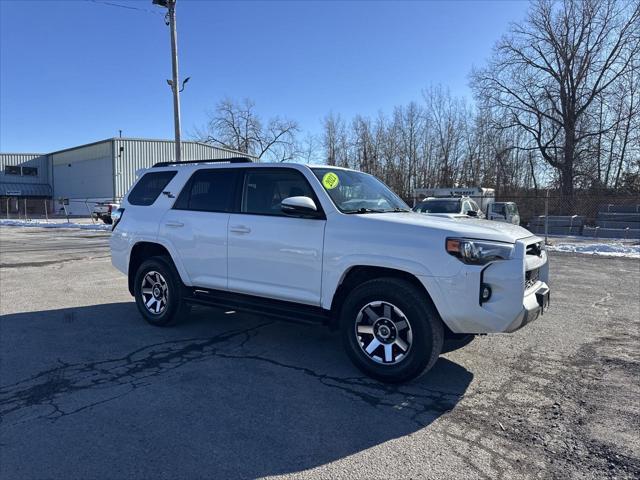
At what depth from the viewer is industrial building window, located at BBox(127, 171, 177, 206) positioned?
595cm

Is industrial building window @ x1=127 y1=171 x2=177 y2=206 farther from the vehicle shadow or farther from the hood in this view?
the hood

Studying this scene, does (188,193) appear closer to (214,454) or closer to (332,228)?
(332,228)

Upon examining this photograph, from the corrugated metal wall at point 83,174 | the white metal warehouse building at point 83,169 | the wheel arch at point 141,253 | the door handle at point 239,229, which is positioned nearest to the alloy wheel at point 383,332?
the door handle at point 239,229

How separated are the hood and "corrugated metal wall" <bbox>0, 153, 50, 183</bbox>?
61.7 meters

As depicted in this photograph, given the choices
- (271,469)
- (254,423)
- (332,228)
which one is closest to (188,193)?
(332,228)

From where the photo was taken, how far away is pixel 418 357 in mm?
3824

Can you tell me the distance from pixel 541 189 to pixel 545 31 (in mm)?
12603

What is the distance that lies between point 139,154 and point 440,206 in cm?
3775

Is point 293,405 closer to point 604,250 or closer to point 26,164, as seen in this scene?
point 604,250

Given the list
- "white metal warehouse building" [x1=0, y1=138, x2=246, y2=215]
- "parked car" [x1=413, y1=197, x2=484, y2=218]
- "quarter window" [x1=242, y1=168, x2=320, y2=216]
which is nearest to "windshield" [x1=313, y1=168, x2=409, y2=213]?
"quarter window" [x1=242, y1=168, x2=320, y2=216]

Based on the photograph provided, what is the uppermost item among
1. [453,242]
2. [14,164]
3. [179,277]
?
[14,164]

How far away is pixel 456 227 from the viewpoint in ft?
12.7

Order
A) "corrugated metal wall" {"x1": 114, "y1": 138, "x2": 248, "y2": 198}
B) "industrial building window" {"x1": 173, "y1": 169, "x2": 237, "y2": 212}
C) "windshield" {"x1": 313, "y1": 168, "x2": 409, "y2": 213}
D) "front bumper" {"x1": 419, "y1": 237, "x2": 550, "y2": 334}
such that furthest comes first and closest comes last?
"corrugated metal wall" {"x1": 114, "y1": 138, "x2": 248, "y2": 198} → "industrial building window" {"x1": 173, "y1": 169, "x2": 237, "y2": 212} → "windshield" {"x1": 313, "y1": 168, "x2": 409, "y2": 213} → "front bumper" {"x1": 419, "y1": 237, "x2": 550, "y2": 334}

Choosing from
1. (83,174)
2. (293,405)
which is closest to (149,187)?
(293,405)
